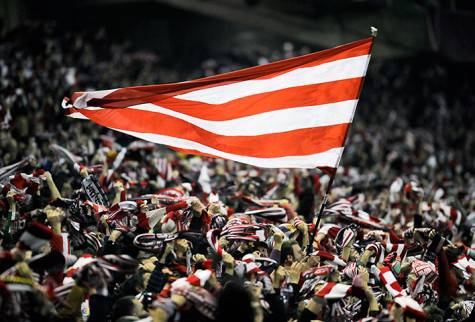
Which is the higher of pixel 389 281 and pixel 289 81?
pixel 289 81

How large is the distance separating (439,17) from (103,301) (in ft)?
83.9

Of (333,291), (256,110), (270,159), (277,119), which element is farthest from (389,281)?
(256,110)

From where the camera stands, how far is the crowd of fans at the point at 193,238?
21.7 ft

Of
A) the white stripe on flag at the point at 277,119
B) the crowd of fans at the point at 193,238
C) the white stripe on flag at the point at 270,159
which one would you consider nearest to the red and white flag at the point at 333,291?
the crowd of fans at the point at 193,238

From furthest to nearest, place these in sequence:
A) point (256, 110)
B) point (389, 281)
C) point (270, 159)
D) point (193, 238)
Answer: point (256, 110), point (193, 238), point (270, 159), point (389, 281)

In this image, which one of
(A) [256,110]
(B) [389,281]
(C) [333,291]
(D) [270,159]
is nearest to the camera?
(C) [333,291]

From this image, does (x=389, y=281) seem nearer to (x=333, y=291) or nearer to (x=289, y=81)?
(x=333, y=291)

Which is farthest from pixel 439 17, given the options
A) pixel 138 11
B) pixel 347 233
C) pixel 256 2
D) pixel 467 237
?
pixel 347 233

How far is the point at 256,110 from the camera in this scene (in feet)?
28.7

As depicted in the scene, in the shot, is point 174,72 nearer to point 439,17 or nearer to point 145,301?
point 439,17

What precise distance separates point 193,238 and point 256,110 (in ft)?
5.86

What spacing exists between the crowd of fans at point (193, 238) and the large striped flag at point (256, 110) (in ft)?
2.97

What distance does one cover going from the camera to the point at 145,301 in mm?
7434

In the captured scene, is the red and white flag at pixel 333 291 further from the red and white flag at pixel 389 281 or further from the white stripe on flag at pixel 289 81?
the white stripe on flag at pixel 289 81
